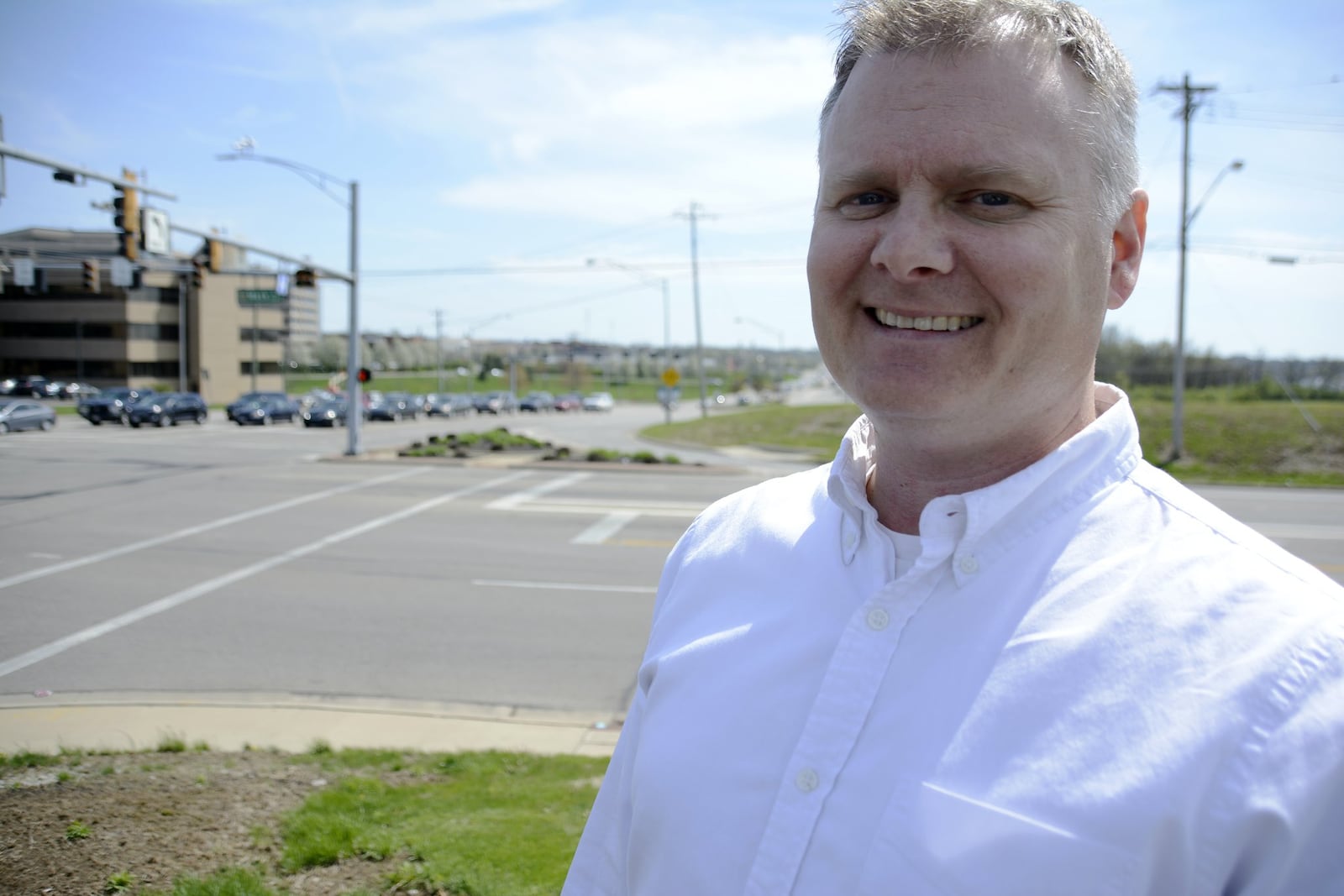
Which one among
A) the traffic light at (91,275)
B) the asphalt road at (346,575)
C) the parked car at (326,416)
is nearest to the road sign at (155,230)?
the asphalt road at (346,575)

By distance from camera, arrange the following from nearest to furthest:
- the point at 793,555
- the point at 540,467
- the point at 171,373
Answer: the point at 793,555 < the point at 540,467 < the point at 171,373

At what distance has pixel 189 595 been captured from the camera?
10.1 m

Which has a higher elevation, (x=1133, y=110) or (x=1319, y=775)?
(x=1133, y=110)

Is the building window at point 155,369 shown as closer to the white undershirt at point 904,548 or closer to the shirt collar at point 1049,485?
the white undershirt at point 904,548

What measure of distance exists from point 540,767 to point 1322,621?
477 centimetres

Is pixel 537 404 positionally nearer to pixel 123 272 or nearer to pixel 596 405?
pixel 596 405

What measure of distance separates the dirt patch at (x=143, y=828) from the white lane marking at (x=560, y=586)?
20.3ft

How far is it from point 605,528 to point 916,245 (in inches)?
546

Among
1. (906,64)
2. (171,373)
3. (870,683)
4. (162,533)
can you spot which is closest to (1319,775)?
(870,683)

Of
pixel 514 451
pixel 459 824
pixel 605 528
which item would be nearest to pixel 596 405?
pixel 514 451

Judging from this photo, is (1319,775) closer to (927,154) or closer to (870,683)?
(870,683)

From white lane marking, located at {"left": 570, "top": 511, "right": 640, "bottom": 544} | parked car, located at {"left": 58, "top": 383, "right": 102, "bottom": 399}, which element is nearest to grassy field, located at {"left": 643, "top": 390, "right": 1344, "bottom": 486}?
white lane marking, located at {"left": 570, "top": 511, "right": 640, "bottom": 544}

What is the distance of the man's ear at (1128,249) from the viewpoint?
160 cm

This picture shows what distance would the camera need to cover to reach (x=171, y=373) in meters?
74.4
